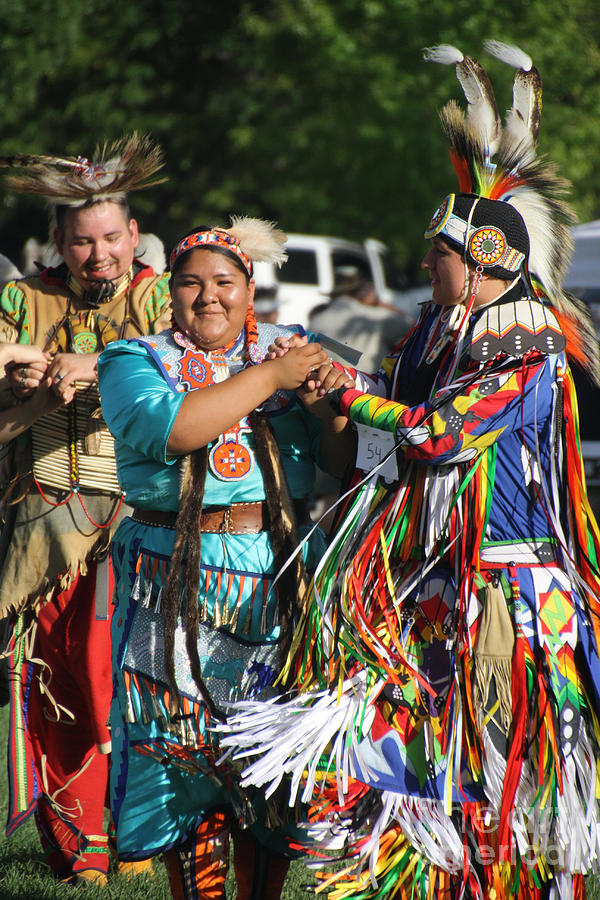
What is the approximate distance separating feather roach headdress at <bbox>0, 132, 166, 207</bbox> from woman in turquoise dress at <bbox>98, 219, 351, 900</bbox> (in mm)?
927

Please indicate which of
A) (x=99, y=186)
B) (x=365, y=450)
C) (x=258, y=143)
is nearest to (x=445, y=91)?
(x=258, y=143)

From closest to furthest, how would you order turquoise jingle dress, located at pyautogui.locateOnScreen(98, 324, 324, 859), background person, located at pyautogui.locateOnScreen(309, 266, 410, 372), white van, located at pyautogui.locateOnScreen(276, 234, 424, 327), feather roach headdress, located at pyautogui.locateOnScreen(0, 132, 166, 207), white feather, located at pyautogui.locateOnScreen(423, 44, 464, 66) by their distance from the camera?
turquoise jingle dress, located at pyautogui.locateOnScreen(98, 324, 324, 859) → white feather, located at pyautogui.locateOnScreen(423, 44, 464, 66) → feather roach headdress, located at pyautogui.locateOnScreen(0, 132, 166, 207) → background person, located at pyautogui.locateOnScreen(309, 266, 410, 372) → white van, located at pyautogui.locateOnScreen(276, 234, 424, 327)

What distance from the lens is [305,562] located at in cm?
264

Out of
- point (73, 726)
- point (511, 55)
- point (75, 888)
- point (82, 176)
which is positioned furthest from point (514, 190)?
point (75, 888)

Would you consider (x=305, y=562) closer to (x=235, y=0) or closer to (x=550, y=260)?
(x=550, y=260)

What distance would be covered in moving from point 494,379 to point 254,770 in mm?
1035

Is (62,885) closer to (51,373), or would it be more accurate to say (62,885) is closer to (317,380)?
(51,373)

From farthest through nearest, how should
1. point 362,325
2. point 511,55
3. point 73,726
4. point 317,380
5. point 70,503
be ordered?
1. point 362,325
2. point 73,726
3. point 70,503
4. point 511,55
5. point 317,380

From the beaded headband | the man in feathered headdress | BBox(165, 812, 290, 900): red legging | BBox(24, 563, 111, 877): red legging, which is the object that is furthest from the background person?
BBox(165, 812, 290, 900): red legging

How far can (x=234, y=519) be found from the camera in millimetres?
2566

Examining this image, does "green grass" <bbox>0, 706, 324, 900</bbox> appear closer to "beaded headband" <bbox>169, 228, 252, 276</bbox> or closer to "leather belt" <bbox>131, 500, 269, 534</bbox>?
"leather belt" <bbox>131, 500, 269, 534</bbox>

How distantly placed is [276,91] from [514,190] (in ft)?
42.1

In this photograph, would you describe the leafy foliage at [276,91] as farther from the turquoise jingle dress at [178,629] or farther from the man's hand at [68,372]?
the turquoise jingle dress at [178,629]

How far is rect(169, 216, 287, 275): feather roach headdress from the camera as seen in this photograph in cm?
259
